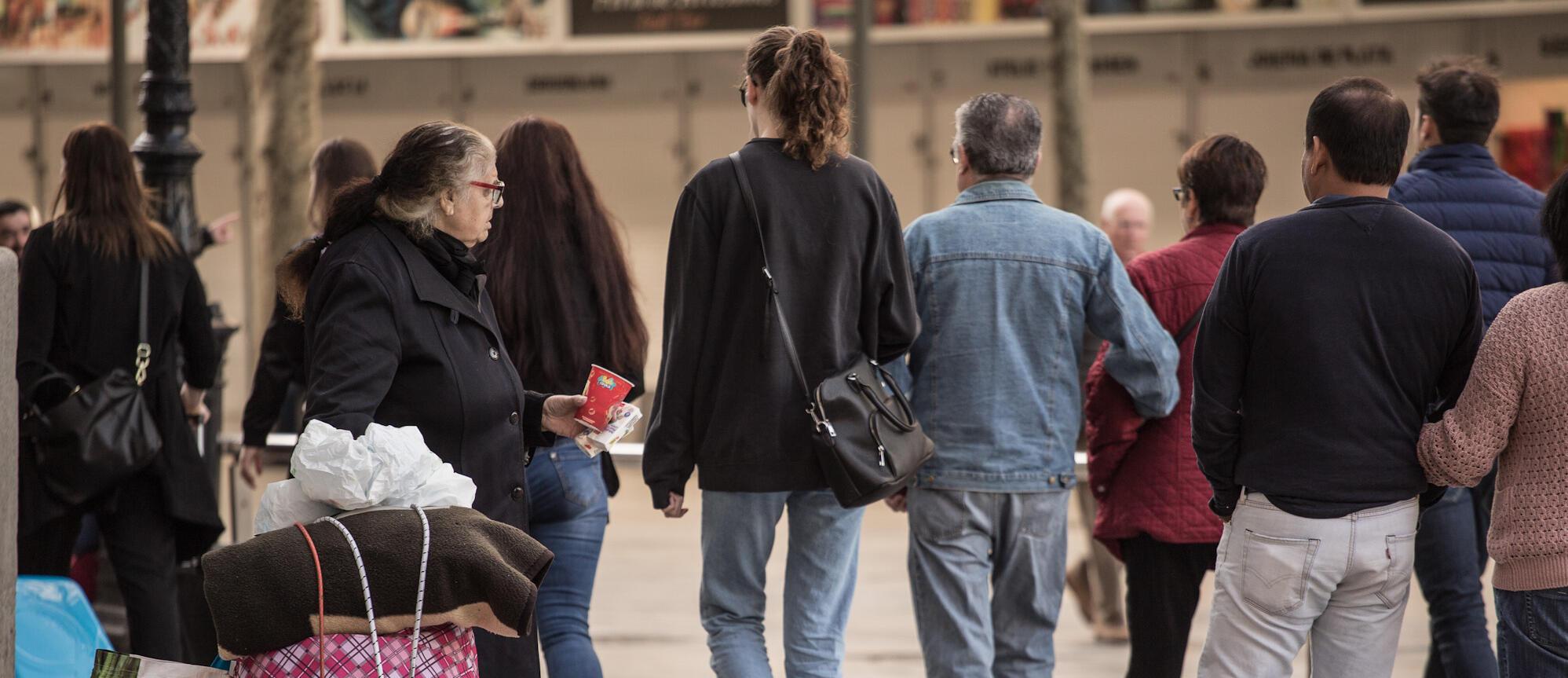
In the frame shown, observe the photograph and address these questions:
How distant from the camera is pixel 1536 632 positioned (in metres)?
3.30

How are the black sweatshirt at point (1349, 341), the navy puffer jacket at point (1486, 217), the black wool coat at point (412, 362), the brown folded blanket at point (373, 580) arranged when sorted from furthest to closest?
the navy puffer jacket at point (1486, 217)
the black sweatshirt at point (1349, 341)
the black wool coat at point (412, 362)
the brown folded blanket at point (373, 580)

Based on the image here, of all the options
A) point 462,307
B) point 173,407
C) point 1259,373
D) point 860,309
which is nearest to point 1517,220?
point 1259,373

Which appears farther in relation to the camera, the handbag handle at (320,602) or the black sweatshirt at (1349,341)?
the black sweatshirt at (1349,341)

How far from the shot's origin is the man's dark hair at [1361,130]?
3434mm

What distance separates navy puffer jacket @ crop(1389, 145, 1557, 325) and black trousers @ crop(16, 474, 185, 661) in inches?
150

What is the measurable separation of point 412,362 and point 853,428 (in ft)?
3.58

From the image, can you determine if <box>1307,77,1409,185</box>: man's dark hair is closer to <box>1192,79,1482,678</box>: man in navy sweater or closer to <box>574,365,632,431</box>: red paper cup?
<box>1192,79,1482,678</box>: man in navy sweater

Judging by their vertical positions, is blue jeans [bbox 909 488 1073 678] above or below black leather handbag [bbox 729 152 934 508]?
below

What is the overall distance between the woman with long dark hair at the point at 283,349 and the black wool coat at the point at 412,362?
129cm

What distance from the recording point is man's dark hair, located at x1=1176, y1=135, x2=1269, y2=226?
4.43 m

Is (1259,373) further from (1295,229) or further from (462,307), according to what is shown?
(462,307)

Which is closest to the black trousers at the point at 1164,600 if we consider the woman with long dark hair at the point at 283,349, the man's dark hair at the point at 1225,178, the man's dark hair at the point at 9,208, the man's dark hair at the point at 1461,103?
the man's dark hair at the point at 1225,178

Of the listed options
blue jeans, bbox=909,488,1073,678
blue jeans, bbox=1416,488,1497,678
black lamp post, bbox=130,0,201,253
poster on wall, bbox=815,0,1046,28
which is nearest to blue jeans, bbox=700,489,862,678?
blue jeans, bbox=909,488,1073,678

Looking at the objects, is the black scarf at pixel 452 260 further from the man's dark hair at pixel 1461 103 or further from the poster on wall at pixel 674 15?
the poster on wall at pixel 674 15
